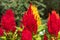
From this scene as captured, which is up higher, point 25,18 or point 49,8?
point 25,18

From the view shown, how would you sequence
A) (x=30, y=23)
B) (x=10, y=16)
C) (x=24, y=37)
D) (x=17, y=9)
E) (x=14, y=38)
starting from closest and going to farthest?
(x=24, y=37)
(x=30, y=23)
(x=10, y=16)
(x=14, y=38)
(x=17, y=9)

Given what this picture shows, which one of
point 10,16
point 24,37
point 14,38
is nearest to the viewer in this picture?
point 24,37

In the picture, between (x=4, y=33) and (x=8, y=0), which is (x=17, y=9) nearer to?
(x=8, y=0)

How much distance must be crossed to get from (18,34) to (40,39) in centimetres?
31

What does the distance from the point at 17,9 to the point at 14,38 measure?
282 cm

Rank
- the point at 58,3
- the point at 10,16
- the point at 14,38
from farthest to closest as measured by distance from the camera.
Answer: the point at 58,3 → the point at 14,38 → the point at 10,16

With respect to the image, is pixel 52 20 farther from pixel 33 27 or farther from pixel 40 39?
pixel 40 39

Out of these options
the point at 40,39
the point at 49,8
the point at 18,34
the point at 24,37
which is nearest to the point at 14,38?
the point at 18,34

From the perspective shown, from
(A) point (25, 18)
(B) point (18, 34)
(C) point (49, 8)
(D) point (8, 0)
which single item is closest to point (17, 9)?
(D) point (8, 0)

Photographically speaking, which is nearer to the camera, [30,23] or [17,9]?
[30,23]

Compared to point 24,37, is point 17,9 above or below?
below

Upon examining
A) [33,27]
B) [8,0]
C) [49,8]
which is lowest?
[49,8]

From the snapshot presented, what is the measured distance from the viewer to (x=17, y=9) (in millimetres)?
6668

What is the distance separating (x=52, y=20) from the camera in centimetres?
345
